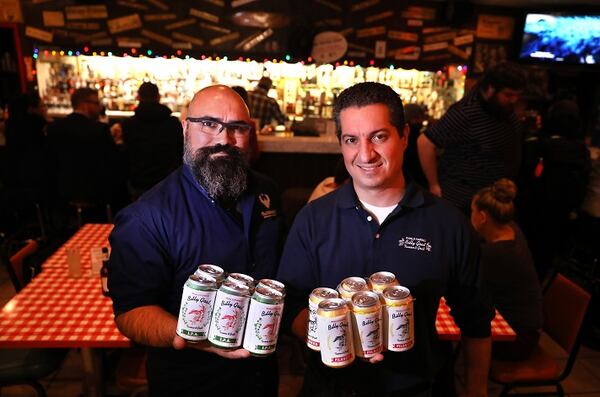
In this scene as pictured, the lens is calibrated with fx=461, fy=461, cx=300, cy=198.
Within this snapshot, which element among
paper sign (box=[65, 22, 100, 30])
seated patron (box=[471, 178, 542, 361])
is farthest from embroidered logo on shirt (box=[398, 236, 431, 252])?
paper sign (box=[65, 22, 100, 30])

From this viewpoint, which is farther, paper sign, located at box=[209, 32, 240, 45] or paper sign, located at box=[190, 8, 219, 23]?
paper sign, located at box=[209, 32, 240, 45]

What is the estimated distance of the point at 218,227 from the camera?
190 centimetres

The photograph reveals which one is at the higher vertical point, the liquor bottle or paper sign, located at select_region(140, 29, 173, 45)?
paper sign, located at select_region(140, 29, 173, 45)

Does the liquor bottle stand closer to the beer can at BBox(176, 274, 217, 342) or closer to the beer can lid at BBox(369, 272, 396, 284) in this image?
the beer can at BBox(176, 274, 217, 342)

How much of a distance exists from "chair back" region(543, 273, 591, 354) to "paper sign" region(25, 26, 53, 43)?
7.57 m

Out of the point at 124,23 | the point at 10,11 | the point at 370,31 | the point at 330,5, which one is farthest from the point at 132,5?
the point at 370,31

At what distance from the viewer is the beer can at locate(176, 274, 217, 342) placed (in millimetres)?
1405

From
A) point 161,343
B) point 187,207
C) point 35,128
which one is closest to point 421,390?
point 161,343

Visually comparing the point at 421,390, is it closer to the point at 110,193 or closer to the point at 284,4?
the point at 110,193

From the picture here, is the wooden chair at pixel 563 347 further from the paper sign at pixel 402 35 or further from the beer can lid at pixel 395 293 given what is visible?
the paper sign at pixel 402 35

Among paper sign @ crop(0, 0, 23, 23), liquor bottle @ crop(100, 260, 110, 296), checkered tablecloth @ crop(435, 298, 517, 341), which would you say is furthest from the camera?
paper sign @ crop(0, 0, 23, 23)

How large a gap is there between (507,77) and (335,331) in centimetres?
266

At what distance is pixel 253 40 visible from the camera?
7.54m

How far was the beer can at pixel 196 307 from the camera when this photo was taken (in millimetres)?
1405
